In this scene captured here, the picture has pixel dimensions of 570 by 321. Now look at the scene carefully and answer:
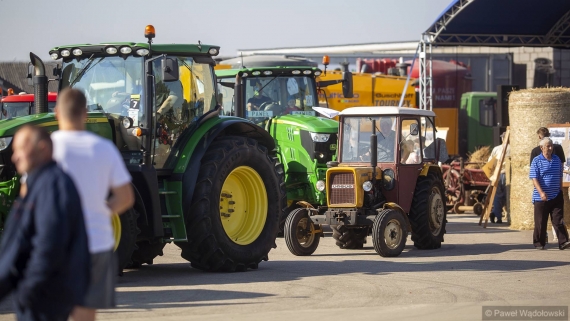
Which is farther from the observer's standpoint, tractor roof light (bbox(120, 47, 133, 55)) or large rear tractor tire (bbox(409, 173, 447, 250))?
large rear tractor tire (bbox(409, 173, 447, 250))

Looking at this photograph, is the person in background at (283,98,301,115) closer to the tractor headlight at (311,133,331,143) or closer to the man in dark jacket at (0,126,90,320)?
the tractor headlight at (311,133,331,143)

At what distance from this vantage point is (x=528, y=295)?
29.8ft

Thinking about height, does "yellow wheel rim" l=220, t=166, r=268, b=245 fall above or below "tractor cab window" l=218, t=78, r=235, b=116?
below

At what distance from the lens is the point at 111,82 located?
10.2m

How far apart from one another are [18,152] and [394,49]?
38.9 meters

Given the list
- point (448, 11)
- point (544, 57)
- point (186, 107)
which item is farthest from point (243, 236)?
point (544, 57)

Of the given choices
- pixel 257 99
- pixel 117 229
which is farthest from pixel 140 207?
pixel 257 99

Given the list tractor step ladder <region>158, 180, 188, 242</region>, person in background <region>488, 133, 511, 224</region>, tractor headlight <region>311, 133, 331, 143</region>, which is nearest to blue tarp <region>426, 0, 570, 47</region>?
person in background <region>488, 133, 511, 224</region>

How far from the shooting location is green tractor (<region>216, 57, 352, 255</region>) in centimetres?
1494

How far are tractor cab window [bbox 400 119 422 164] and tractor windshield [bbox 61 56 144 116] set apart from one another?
456 centimetres

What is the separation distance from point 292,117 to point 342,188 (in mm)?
2770

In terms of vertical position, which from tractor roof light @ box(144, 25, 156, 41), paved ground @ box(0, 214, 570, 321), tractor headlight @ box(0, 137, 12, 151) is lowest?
paved ground @ box(0, 214, 570, 321)

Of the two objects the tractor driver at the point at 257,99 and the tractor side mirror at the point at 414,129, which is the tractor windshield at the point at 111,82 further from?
the tractor driver at the point at 257,99

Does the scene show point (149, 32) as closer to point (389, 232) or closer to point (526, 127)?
point (389, 232)
